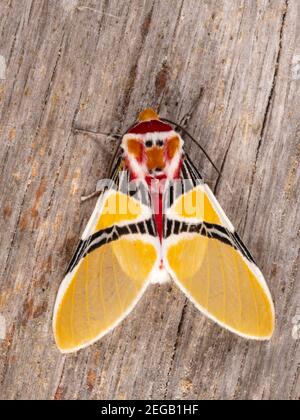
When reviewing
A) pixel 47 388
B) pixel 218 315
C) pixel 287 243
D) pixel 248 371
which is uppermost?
pixel 287 243

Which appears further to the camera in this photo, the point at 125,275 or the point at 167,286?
the point at 167,286

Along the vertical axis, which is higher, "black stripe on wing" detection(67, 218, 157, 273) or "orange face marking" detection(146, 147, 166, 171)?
"orange face marking" detection(146, 147, 166, 171)

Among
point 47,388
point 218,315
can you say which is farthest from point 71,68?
point 47,388

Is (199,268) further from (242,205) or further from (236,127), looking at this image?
(236,127)

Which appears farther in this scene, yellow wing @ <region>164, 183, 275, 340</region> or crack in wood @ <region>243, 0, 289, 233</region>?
crack in wood @ <region>243, 0, 289, 233</region>

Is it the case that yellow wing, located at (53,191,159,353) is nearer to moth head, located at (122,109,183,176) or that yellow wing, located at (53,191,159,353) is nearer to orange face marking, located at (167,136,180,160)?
moth head, located at (122,109,183,176)

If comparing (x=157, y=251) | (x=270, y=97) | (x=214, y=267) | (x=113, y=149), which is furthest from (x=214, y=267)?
(x=270, y=97)

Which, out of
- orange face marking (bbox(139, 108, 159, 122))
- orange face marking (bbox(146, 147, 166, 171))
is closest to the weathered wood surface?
orange face marking (bbox(139, 108, 159, 122))
